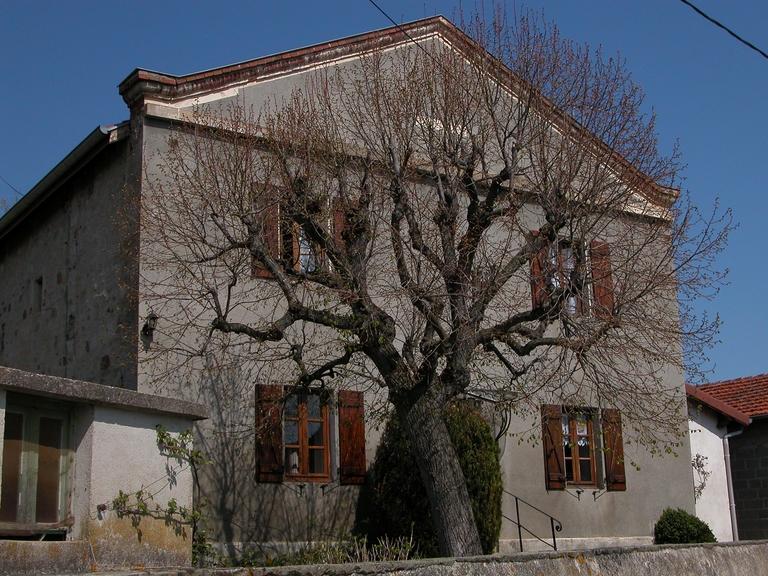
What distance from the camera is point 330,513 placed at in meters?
12.2

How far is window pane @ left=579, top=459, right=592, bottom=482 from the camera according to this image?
48.3 ft

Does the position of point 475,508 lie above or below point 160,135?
below

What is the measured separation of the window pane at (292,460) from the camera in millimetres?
12172

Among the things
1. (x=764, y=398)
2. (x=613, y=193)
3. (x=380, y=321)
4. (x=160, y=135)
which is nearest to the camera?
(x=380, y=321)

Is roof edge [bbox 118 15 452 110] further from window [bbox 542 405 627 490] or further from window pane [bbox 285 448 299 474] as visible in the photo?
window [bbox 542 405 627 490]

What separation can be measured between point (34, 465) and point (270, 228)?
18.6ft

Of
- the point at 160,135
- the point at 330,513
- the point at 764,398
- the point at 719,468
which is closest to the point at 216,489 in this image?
the point at 330,513

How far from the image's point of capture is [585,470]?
48.5ft

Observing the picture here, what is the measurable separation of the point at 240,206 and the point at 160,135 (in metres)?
2.54

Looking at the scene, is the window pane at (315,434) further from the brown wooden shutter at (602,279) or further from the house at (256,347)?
the brown wooden shutter at (602,279)

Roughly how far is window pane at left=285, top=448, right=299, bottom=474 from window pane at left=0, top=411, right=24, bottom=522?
267 inches

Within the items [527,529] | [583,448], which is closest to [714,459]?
[583,448]

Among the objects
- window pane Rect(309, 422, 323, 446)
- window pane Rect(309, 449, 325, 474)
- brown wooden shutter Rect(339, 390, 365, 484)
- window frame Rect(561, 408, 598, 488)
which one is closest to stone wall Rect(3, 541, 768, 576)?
brown wooden shutter Rect(339, 390, 365, 484)

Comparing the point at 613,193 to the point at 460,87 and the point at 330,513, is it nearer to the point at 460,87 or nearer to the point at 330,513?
the point at 460,87
